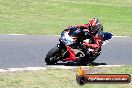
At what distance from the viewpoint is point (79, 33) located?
1440 cm

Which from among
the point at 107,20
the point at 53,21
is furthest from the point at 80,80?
the point at 107,20

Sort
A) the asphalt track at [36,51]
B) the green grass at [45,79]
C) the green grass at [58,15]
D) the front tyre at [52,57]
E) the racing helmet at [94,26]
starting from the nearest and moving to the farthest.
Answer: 1. the green grass at [45,79]
2. the front tyre at [52,57]
3. the racing helmet at [94,26]
4. the asphalt track at [36,51]
5. the green grass at [58,15]

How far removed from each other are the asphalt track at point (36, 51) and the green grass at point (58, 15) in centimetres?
199

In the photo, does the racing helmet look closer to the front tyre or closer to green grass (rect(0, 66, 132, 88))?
the front tyre

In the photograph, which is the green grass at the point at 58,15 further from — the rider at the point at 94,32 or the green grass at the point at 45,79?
the green grass at the point at 45,79

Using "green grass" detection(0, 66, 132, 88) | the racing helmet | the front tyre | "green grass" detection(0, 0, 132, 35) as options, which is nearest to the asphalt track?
the front tyre

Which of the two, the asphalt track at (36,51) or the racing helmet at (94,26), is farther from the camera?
the asphalt track at (36,51)

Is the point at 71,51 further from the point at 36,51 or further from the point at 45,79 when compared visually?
the point at 45,79

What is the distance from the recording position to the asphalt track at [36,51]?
14.5 metres

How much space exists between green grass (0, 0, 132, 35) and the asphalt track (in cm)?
199

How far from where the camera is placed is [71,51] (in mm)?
14234

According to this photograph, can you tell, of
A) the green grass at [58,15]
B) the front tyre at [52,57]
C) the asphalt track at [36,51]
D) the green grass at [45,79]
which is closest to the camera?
the green grass at [45,79]

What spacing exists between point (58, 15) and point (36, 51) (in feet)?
44.0

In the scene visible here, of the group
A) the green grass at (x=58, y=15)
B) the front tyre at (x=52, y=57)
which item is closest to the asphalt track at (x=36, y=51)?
the front tyre at (x=52, y=57)
